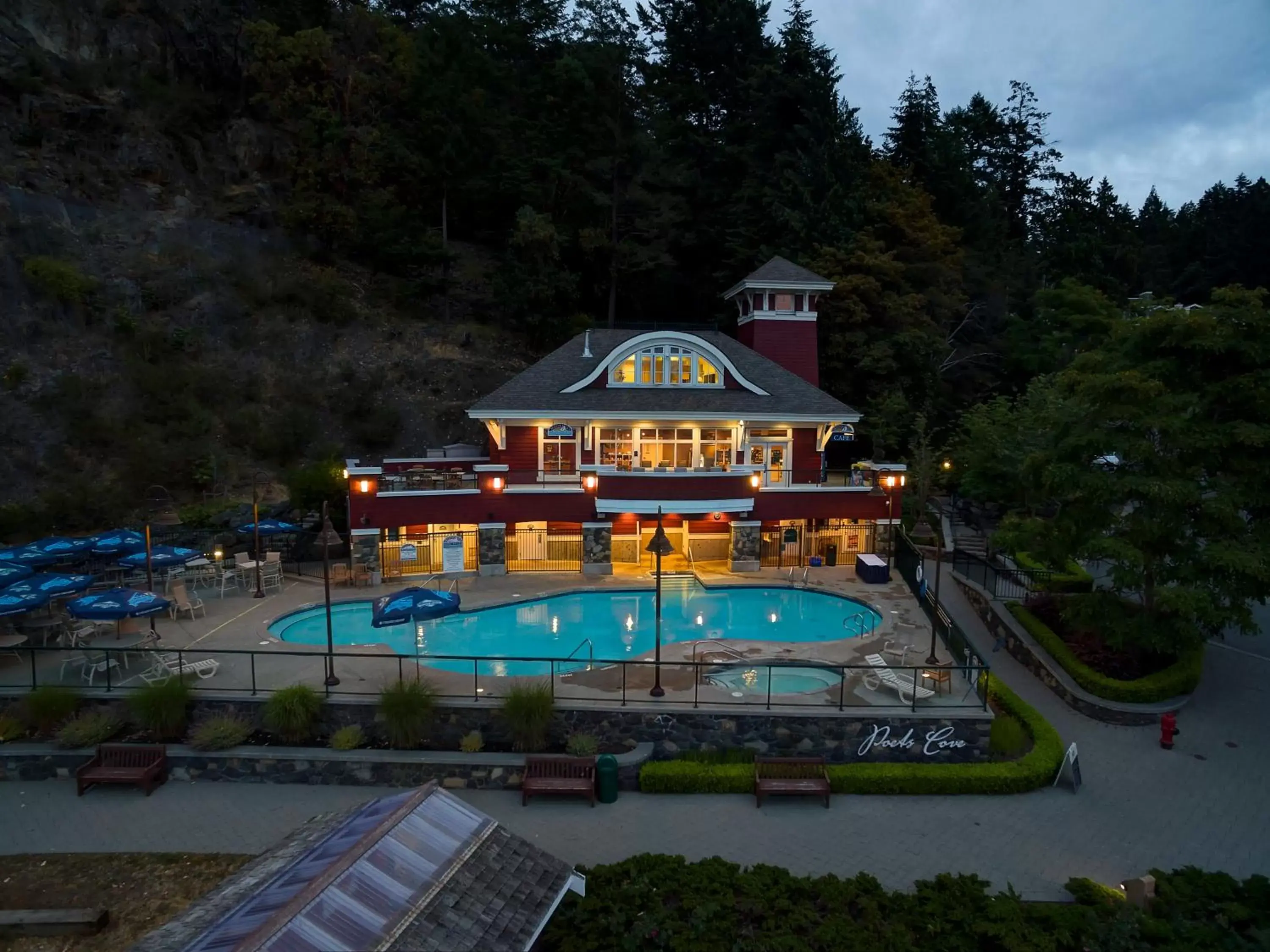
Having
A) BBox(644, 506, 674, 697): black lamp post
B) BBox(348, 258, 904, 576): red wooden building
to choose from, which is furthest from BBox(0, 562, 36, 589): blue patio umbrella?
BBox(644, 506, 674, 697): black lamp post

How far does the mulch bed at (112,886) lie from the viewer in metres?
9.51

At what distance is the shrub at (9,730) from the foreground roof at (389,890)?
1040cm

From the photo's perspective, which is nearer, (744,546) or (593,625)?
(593,625)

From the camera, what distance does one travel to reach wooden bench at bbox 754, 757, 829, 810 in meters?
12.7

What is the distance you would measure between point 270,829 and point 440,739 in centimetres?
322

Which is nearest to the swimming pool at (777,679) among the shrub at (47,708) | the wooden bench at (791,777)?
the wooden bench at (791,777)

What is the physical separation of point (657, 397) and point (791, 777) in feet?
53.9

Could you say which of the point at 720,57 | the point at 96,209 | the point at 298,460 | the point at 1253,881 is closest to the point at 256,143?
the point at 96,209

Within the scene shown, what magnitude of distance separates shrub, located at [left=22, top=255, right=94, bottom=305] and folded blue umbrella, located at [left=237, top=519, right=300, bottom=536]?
1801 centimetres

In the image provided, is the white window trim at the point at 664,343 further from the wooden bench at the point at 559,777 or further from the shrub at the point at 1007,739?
the wooden bench at the point at 559,777

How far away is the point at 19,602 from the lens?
15703 millimetres

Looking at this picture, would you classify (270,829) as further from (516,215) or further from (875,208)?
(875,208)

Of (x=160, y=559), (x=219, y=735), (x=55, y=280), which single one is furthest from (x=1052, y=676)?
(x=55, y=280)

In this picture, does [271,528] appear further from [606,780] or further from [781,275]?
[781,275]
